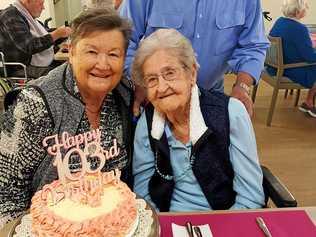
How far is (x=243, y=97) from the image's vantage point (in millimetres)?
1715

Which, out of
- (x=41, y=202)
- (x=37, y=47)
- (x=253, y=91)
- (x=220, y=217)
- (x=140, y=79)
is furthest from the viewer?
(x=253, y=91)

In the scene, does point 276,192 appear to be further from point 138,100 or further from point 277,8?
point 277,8

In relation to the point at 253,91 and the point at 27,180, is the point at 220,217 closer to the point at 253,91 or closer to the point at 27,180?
the point at 27,180

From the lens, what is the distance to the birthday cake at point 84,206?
0.97 m

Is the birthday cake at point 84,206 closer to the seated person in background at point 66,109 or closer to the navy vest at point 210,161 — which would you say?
the seated person in background at point 66,109

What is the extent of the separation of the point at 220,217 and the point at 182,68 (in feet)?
1.79

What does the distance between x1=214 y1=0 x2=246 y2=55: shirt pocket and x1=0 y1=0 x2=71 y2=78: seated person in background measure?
6.82 feet

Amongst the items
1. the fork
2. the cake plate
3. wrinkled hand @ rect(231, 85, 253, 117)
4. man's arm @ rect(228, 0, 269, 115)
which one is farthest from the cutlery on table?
man's arm @ rect(228, 0, 269, 115)

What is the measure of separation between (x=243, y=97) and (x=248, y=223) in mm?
680

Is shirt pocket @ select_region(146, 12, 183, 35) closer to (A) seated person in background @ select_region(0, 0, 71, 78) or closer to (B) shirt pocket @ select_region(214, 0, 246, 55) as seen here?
(B) shirt pocket @ select_region(214, 0, 246, 55)

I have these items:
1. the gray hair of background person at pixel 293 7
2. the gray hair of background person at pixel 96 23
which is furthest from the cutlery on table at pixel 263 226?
the gray hair of background person at pixel 293 7

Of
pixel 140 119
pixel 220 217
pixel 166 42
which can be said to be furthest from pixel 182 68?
pixel 220 217

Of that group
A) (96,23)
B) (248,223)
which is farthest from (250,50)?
(248,223)

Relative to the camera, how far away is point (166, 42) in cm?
145
